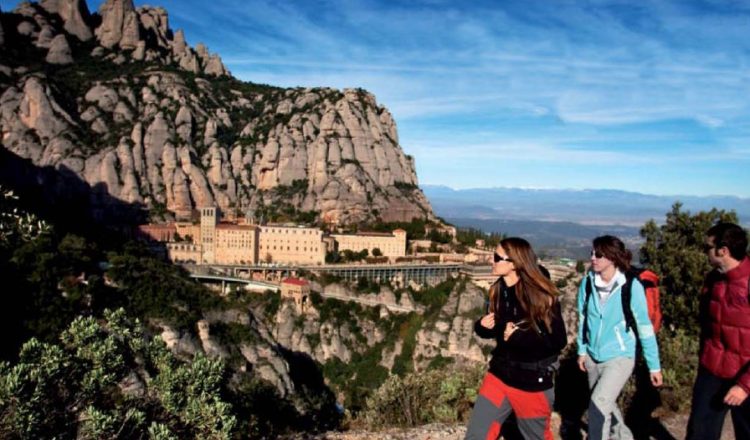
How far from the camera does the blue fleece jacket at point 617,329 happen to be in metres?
6.43

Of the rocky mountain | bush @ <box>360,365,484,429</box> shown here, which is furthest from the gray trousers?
the rocky mountain

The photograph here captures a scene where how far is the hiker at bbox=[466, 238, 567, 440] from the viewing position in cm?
599

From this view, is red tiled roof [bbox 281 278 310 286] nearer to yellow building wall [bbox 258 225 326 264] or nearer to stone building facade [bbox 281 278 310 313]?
stone building facade [bbox 281 278 310 313]

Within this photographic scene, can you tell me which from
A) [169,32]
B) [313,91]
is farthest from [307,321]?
[169,32]

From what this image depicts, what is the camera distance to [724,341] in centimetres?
606

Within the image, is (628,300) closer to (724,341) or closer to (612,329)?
(612,329)

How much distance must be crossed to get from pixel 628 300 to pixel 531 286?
129cm

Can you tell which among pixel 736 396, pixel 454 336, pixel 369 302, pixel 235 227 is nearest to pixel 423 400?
pixel 736 396

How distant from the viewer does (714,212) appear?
17.3 meters

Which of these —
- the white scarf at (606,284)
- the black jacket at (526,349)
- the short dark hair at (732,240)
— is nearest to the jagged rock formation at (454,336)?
the white scarf at (606,284)

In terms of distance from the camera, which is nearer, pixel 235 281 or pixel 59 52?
pixel 235 281

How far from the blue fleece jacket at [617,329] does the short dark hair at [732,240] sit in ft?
3.15

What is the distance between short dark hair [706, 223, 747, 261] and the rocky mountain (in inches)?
3508

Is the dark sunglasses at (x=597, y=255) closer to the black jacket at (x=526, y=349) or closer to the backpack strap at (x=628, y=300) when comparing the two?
the backpack strap at (x=628, y=300)
